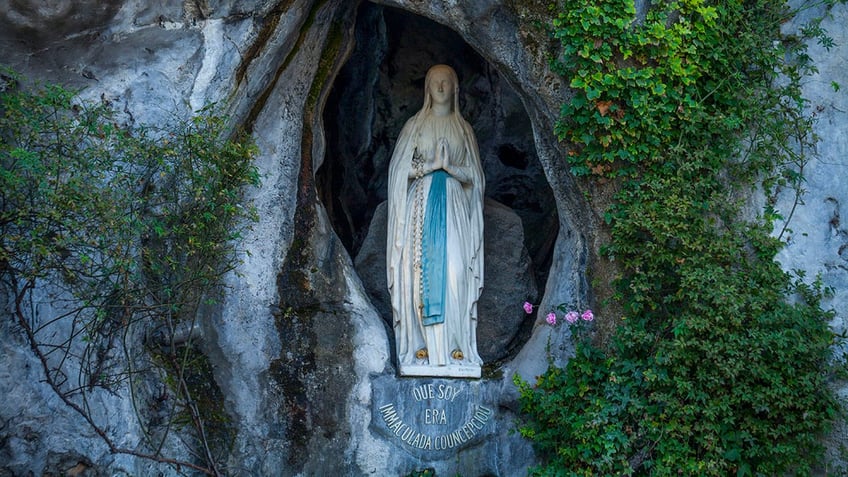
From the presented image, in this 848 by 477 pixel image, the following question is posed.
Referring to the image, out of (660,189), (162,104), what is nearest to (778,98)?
(660,189)

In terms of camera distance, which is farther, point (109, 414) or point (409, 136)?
point (409, 136)

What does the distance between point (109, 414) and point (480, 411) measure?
2.42m

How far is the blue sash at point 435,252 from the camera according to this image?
25.7ft

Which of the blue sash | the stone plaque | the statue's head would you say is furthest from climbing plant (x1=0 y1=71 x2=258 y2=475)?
the statue's head

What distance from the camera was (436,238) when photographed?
7.97 m

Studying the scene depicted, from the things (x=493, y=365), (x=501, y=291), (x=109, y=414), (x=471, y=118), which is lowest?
(x=109, y=414)

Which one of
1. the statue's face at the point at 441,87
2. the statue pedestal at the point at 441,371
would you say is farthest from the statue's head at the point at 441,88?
the statue pedestal at the point at 441,371

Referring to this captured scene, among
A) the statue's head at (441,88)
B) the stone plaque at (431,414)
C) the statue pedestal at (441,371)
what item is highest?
the statue's head at (441,88)

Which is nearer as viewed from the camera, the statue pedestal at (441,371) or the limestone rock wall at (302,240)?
the limestone rock wall at (302,240)

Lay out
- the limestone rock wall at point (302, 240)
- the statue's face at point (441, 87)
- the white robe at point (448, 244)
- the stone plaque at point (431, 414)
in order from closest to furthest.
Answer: the limestone rock wall at point (302, 240), the stone plaque at point (431, 414), the white robe at point (448, 244), the statue's face at point (441, 87)

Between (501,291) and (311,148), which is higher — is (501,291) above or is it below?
below

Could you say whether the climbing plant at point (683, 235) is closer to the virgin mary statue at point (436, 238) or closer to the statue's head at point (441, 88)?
the virgin mary statue at point (436, 238)

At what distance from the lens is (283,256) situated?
8.03 m

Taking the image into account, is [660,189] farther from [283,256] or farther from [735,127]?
[283,256]
